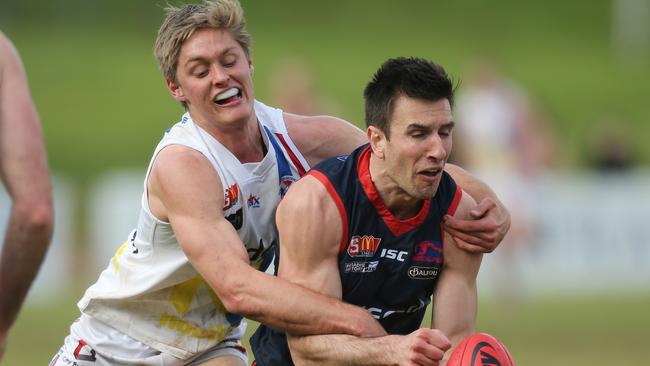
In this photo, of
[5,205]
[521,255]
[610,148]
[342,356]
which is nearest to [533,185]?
[521,255]

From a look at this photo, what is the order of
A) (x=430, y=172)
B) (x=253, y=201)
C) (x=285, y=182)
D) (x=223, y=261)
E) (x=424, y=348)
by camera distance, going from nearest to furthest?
(x=424, y=348)
(x=430, y=172)
(x=223, y=261)
(x=253, y=201)
(x=285, y=182)

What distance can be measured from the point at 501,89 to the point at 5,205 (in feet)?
20.6

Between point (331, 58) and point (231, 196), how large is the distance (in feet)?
85.5

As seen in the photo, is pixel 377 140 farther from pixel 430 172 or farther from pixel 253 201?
pixel 253 201

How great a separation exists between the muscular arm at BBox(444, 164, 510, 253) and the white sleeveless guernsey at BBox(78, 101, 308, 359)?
2.67 ft

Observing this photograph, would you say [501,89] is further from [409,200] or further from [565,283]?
[409,200]

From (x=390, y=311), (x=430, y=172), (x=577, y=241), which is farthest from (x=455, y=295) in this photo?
(x=577, y=241)

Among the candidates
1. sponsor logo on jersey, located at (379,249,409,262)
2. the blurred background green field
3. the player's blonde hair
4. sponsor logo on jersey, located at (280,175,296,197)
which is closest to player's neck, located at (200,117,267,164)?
sponsor logo on jersey, located at (280,175,296,197)

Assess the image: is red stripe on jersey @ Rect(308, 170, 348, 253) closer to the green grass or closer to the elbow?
the elbow

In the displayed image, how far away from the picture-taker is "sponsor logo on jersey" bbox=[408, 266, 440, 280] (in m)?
5.91

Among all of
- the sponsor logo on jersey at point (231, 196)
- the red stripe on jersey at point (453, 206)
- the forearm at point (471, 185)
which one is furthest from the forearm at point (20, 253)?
the forearm at point (471, 185)

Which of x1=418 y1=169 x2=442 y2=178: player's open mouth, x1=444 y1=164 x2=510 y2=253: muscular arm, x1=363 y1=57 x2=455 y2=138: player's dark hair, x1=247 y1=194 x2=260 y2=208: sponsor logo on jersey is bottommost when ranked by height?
x1=247 y1=194 x2=260 y2=208: sponsor logo on jersey

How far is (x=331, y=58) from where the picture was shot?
32.0m

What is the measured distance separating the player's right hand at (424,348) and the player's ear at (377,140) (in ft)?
2.79
